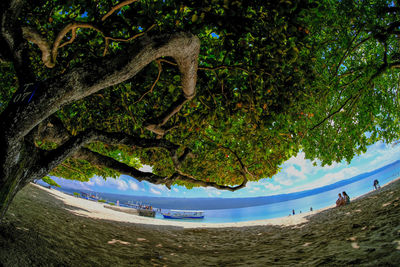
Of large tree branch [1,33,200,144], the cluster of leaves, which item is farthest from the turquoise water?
large tree branch [1,33,200,144]

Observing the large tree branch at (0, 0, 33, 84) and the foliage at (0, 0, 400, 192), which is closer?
the large tree branch at (0, 0, 33, 84)

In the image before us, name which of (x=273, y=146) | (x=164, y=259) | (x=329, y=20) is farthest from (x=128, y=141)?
(x=329, y=20)

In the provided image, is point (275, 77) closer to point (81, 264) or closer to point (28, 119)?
point (28, 119)

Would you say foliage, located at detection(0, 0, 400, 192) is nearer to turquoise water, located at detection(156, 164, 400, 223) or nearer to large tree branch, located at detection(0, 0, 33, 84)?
large tree branch, located at detection(0, 0, 33, 84)

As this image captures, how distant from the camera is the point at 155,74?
4500mm

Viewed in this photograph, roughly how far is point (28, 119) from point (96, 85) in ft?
3.33

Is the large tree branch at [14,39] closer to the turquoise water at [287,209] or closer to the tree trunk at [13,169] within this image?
the tree trunk at [13,169]

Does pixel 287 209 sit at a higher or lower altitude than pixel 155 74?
higher

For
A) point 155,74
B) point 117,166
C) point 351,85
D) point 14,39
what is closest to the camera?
point 14,39

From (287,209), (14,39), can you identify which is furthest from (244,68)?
(287,209)

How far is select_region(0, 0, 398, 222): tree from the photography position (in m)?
2.72

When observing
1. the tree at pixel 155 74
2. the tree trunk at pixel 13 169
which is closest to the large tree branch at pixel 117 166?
the tree at pixel 155 74

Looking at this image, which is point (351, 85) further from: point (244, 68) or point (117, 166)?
point (117, 166)

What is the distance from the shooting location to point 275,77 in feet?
13.3
